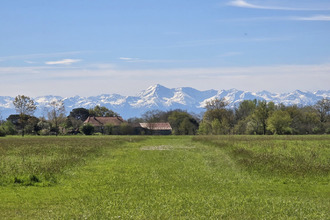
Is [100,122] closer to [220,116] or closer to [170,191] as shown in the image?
[220,116]

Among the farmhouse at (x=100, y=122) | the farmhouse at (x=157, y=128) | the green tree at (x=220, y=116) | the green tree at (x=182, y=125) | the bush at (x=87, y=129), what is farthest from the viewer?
the farmhouse at (x=100, y=122)

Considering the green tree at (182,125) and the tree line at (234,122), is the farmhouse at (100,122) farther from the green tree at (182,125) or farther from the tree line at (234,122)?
the green tree at (182,125)

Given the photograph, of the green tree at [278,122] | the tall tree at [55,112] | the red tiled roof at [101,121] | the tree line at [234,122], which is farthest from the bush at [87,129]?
the green tree at [278,122]

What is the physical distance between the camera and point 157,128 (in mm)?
168000

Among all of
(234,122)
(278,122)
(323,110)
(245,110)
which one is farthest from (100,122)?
(323,110)

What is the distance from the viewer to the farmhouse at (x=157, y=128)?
164m

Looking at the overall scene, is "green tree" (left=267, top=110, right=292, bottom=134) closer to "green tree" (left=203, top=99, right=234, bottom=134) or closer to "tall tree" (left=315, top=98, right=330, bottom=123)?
"green tree" (left=203, top=99, right=234, bottom=134)

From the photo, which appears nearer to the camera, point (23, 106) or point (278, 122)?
point (278, 122)

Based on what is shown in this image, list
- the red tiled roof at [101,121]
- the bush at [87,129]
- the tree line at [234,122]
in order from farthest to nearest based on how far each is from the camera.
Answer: the red tiled roof at [101,121] → the bush at [87,129] → the tree line at [234,122]

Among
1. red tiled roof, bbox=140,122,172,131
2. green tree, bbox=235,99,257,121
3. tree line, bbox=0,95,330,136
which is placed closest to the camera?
tree line, bbox=0,95,330,136

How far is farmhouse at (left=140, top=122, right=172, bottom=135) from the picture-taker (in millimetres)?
164125

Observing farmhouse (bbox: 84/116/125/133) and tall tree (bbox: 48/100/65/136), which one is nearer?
tall tree (bbox: 48/100/65/136)

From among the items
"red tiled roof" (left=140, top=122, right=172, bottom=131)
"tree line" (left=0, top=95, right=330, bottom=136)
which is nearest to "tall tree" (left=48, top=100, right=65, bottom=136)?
"tree line" (left=0, top=95, right=330, bottom=136)

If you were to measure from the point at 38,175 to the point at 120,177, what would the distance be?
14.8 feet
